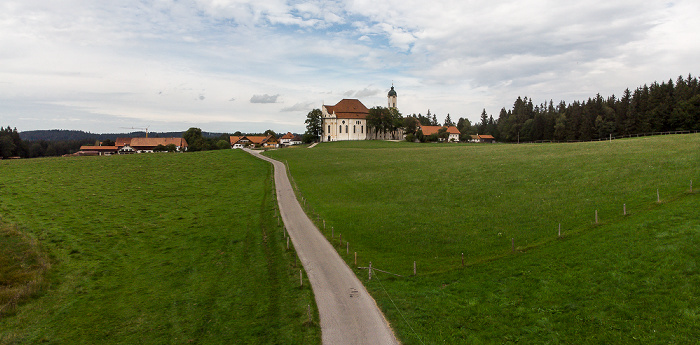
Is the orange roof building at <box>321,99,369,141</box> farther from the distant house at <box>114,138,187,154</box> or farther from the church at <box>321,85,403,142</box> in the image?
the distant house at <box>114,138,187,154</box>

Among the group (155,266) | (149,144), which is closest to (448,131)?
(149,144)

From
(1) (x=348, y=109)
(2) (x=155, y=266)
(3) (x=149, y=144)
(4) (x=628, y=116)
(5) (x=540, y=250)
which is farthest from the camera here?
(3) (x=149, y=144)

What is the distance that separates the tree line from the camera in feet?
288

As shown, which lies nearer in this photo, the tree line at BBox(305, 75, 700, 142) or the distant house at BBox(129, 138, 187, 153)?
the tree line at BBox(305, 75, 700, 142)

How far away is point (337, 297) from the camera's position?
58.6ft

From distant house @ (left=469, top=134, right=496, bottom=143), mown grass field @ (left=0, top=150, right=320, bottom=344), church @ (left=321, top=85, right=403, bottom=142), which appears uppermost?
church @ (left=321, top=85, right=403, bottom=142)

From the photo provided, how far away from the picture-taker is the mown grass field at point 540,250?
14.0m

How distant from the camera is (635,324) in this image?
1309 cm

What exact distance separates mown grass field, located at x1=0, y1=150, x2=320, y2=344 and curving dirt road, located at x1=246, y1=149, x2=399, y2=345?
72 cm

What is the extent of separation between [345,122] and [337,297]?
127330 mm

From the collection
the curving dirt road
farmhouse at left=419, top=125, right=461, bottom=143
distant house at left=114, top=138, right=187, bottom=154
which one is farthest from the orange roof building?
the curving dirt road

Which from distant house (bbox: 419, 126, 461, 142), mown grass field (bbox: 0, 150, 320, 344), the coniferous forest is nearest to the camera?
mown grass field (bbox: 0, 150, 320, 344)

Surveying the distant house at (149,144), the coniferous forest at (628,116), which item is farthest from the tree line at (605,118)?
the distant house at (149,144)

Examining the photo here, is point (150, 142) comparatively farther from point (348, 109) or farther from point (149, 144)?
point (348, 109)
